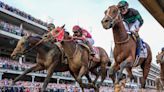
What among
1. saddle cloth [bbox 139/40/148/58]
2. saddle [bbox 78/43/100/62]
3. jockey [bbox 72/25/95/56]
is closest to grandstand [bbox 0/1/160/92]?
saddle [bbox 78/43/100/62]

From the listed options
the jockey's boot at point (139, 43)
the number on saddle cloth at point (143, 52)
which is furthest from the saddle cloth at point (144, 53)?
the jockey's boot at point (139, 43)

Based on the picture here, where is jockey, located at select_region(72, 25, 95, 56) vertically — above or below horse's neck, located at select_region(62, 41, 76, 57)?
above

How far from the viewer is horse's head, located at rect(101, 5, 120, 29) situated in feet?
19.5

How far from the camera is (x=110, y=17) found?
6.15 m

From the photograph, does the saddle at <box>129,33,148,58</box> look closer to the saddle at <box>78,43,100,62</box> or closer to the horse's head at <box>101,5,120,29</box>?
the horse's head at <box>101,5,120,29</box>

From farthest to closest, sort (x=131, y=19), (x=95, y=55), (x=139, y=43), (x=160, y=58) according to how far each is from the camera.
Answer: (x=160, y=58), (x=95, y=55), (x=131, y=19), (x=139, y=43)

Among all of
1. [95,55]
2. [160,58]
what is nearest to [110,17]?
[95,55]

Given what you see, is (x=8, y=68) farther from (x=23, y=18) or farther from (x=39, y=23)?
(x=39, y=23)

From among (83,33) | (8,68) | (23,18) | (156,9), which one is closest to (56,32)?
(83,33)

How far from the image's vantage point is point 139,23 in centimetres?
760

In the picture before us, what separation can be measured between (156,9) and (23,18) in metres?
38.7

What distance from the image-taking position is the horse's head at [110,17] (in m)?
5.96

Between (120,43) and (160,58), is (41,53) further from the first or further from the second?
(160,58)

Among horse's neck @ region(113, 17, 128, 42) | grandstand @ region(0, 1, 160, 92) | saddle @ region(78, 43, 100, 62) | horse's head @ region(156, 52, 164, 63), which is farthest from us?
grandstand @ region(0, 1, 160, 92)
